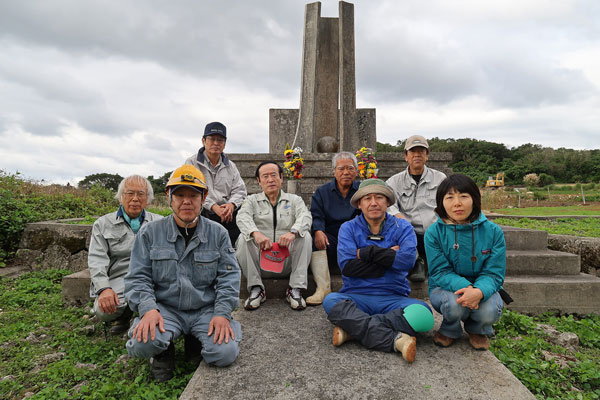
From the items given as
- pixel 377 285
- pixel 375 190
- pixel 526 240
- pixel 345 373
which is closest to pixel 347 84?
pixel 526 240

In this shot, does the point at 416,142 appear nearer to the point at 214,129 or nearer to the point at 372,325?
the point at 372,325

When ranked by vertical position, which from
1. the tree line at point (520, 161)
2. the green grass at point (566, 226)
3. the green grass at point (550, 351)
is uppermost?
the tree line at point (520, 161)

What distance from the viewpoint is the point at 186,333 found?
215 centimetres

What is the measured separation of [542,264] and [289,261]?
8.97ft

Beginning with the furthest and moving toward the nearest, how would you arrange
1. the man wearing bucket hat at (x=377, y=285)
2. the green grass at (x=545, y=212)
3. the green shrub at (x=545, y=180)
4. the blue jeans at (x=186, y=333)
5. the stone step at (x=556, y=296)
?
the green shrub at (x=545, y=180)
the green grass at (x=545, y=212)
the stone step at (x=556, y=296)
the man wearing bucket hat at (x=377, y=285)
the blue jeans at (x=186, y=333)

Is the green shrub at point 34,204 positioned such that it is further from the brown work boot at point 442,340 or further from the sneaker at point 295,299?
the brown work boot at point 442,340

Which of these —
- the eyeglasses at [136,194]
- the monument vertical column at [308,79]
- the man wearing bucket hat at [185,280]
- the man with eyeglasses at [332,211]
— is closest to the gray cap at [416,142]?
the man with eyeglasses at [332,211]

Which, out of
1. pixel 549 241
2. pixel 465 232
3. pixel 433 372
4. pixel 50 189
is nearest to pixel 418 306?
pixel 433 372

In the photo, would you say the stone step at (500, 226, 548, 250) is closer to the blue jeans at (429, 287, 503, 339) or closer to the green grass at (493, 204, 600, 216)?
the blue jeans at (429, 287, 503, 339)

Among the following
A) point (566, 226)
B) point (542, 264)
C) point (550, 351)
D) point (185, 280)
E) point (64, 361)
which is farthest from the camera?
point (566, 226)

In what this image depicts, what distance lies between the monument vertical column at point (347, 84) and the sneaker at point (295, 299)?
17.9 feet

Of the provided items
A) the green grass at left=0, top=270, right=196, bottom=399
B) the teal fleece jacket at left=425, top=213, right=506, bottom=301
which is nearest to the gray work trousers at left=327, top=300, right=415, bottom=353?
the teal fleece jacket at left=425, top=213, right=506, bottom=301

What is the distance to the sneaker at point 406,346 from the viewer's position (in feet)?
6.51

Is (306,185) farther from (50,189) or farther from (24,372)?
(50,189)
